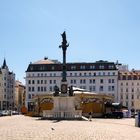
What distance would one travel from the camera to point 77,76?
134750 millimetres

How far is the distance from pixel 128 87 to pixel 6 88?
1703 inches

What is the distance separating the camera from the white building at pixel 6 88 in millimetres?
149000

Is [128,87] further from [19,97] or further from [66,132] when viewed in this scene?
[66,132]

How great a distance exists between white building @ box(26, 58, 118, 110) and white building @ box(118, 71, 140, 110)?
8.12 ft

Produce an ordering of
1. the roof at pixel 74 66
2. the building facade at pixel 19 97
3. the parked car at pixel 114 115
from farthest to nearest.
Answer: the building facade at pixel 19 97 < the roof at pixel 74 66 < the parked car at pixel 114 115

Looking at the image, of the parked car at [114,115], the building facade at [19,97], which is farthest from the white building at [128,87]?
the parked car at [114,115]

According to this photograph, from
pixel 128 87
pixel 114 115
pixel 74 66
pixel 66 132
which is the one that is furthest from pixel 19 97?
pixel 66 132

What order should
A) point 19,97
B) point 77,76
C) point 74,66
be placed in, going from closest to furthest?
point 77,76, point 74,66, point 19,97

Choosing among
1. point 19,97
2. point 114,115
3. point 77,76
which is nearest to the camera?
point 114,115

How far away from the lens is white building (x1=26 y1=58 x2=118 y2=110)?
133 meters

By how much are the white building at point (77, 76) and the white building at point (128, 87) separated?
8.12ft

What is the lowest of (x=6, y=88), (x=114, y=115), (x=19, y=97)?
(x=114, y=115)

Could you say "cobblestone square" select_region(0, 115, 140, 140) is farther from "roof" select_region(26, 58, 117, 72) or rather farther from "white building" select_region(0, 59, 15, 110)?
"white building" select_region(0, 59, 15, 110)

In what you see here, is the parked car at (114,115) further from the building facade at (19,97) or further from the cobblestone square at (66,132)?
the building facade at (19,97)
